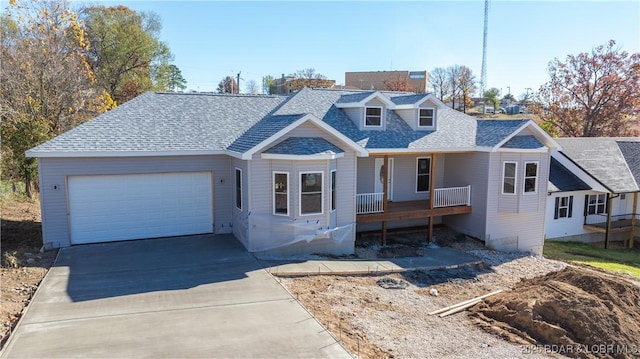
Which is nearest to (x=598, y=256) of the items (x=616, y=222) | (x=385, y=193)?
(x=616, y=222)

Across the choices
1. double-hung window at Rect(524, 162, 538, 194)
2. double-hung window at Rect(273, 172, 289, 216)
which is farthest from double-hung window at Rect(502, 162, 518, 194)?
double-hung window at Rect(273, 172, 289, 216)

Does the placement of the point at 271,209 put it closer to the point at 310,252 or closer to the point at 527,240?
the point at 310,252

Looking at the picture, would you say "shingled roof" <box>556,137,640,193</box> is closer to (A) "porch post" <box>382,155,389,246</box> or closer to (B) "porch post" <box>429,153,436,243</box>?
(B) "porch post" <box>429,153,436,243</box>

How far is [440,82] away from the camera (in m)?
75.9

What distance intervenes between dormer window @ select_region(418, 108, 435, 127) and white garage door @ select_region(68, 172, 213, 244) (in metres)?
8.94

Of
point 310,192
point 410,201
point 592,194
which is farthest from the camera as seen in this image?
point 592,194

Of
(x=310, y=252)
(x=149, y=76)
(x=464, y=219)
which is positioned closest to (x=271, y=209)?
(x=310, y=252)

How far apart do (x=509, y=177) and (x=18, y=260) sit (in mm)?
16459

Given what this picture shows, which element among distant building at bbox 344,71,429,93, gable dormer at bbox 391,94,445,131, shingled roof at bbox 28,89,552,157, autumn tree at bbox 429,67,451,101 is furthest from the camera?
autumn tree at bbox 429,67,451,101

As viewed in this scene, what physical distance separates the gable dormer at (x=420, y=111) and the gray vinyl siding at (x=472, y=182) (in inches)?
66.5

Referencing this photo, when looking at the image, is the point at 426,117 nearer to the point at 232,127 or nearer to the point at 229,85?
the point at 232,127

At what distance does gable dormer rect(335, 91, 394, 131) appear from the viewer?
17.3 meters

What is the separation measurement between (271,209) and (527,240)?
1110cm

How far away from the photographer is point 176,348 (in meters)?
7.55
